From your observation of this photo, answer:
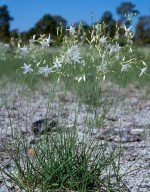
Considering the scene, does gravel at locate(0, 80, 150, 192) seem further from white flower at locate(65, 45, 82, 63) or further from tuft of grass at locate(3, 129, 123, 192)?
white flower at locate(65, 45, 82, 63)

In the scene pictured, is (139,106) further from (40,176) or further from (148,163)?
(40,176)

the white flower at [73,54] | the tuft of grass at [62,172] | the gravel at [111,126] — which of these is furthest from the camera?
the gravel at [111,126]

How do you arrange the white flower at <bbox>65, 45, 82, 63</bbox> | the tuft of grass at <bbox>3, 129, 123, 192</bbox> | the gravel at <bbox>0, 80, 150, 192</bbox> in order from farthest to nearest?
the gravel at <bbox>0, 80, 150, 192</bbox> → the tuft of grass at <bbox>3, 129, 123, 192</bbox> → the white flower at <bbox>65, 45, 82, 63</bbox>

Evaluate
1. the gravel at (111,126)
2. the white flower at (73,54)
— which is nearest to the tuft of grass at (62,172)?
the gravel at (111,126)

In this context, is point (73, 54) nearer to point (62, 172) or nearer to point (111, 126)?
point (62, 172)

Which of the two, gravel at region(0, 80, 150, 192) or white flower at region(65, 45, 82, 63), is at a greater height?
white flower at region(65, 45, 82, 63)

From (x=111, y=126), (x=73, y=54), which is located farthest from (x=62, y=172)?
(x=111, y=126)

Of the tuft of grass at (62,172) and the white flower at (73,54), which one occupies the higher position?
the white flower at (73,54)

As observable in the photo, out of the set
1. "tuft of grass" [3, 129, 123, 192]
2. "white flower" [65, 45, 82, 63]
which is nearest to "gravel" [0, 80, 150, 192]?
"tuft of grass" [3, 129, 123, 192]

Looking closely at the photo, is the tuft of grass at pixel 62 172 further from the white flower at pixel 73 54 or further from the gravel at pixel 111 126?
the white flower at pixel 73 54

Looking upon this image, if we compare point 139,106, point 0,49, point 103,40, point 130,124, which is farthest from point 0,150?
point 0,49

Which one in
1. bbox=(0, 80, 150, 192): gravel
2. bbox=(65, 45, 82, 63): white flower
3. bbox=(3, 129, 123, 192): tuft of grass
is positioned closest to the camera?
bbox=(65, 45, 82, 63): white flower

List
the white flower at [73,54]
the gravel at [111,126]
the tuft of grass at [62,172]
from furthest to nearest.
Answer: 1. the gravel at [111,126]
2. the tuft of grass at [62,172]
3. the white flower at [73,54]
